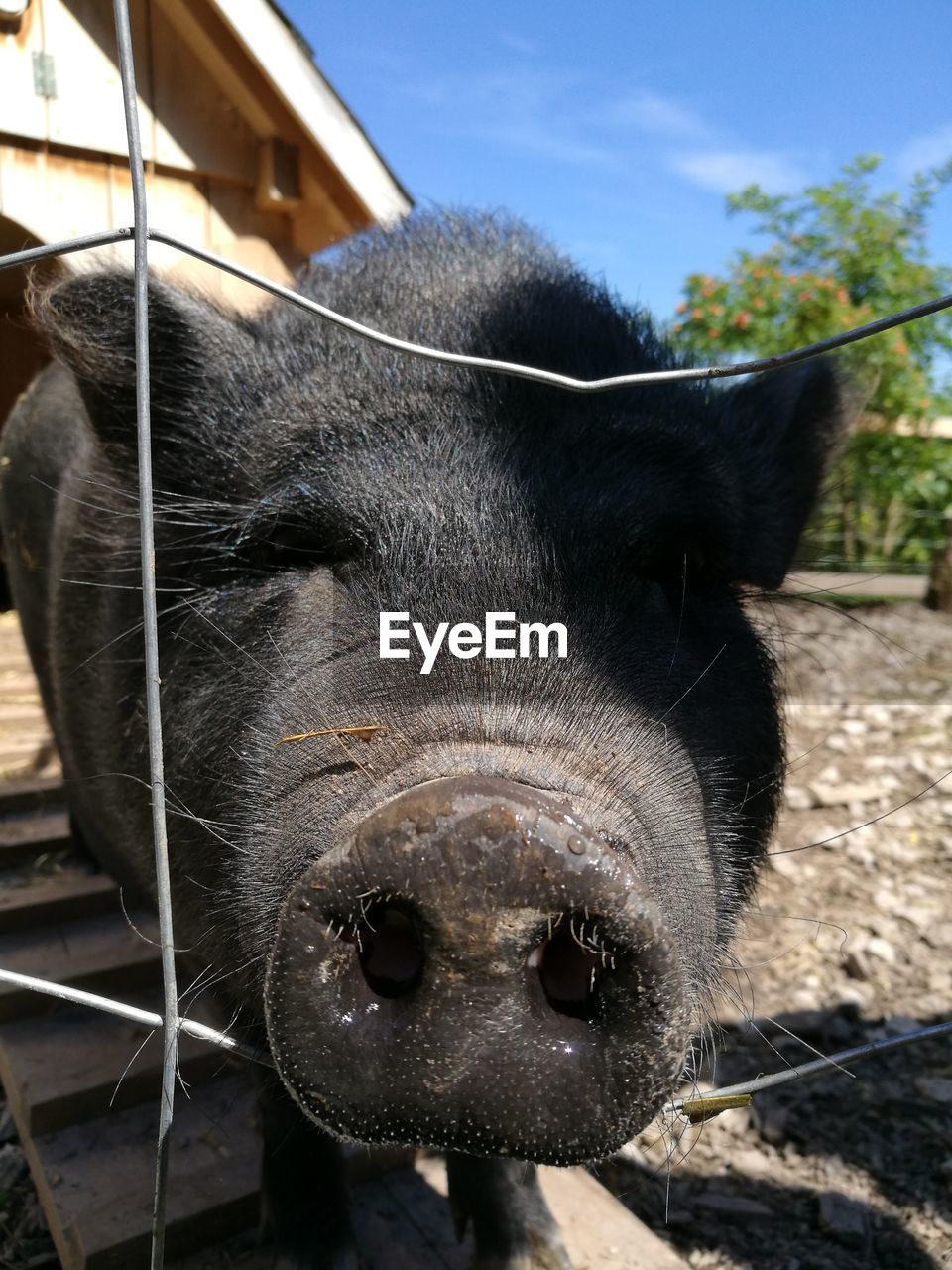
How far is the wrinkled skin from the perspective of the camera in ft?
4.81

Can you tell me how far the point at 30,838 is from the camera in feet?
15.6

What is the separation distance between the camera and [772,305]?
39.7 ft

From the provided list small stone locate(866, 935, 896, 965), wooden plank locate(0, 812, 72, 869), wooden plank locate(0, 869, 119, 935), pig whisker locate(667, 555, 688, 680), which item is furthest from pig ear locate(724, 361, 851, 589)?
wooden plank locate(0, 812, 72, 869)

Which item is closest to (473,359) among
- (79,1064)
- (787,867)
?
(79,1064)

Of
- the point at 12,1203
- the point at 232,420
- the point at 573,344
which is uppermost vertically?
the point at 573,344

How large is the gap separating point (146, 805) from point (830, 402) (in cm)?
234

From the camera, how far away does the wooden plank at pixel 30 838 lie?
4.68m

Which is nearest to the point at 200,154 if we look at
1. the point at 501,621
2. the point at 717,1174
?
the point at 501,621

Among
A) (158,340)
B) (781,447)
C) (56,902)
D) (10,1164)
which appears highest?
(158,340)

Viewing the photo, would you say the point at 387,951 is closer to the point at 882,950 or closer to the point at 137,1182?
the point at 137,1182

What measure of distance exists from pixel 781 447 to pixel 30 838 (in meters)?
3.83

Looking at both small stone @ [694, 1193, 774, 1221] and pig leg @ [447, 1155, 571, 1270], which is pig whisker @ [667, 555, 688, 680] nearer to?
pig leg @ [447, 1155, 571, 1270]

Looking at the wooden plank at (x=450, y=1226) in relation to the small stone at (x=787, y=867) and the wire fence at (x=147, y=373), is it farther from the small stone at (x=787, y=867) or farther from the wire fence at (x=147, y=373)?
the small stone at (x=787, y=867)

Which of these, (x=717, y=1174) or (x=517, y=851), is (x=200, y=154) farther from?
(x=717, y=1174)
